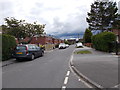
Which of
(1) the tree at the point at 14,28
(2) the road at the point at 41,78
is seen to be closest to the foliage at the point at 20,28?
(1) the tree at the point at 14,28

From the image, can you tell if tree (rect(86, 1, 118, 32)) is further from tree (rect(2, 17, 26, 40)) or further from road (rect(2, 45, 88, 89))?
road (rect(2, 45, 88, 89))

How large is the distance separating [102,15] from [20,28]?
2013 cm

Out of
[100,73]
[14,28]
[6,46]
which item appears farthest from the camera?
[14,28]

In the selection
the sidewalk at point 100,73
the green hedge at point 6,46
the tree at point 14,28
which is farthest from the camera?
the tree at point 14,28

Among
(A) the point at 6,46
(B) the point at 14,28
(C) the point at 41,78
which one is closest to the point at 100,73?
(C) the point at 41,78

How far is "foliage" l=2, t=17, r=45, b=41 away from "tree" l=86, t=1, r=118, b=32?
13746 millimetres

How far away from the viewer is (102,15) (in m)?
31.3

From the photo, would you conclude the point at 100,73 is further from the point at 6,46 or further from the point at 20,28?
the point at 20,28

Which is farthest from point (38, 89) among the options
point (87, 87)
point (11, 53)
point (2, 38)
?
point (11, 53)

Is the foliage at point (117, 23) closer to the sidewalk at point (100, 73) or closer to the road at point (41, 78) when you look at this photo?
the sidewalk at point (100, 73)

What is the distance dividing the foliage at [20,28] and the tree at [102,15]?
45.1ft

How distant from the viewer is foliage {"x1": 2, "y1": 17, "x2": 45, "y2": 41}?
98.3 ft

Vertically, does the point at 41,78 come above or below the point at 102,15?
below

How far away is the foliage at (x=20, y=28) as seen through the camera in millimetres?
29966
